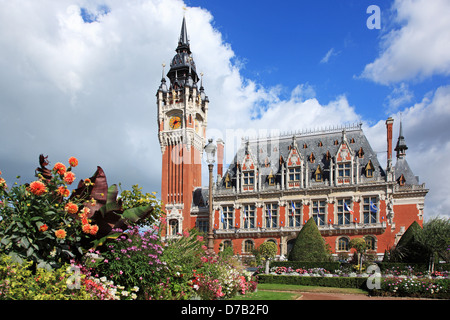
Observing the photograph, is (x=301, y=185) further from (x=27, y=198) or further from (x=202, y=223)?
(x=27, y=198)

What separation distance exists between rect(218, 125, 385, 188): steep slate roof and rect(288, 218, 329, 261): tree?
1379 cm

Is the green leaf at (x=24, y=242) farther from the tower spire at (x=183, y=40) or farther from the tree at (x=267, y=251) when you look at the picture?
the tower spire at (x=183, y=40)

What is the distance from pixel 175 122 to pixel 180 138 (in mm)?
2718

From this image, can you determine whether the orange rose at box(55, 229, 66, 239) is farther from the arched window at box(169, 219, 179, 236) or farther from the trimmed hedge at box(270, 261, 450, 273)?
the arched window at box(169, 219, 179, 236)

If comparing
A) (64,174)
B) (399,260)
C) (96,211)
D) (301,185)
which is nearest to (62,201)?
(64,174)

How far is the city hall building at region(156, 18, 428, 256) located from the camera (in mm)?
43344

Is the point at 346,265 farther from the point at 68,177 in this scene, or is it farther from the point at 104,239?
the point at 68,177

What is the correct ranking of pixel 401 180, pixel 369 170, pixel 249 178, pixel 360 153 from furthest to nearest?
pixel 249 178
pixel 360 153
pixel 369 170
pixel 401 180

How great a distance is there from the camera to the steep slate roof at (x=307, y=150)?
4659cm

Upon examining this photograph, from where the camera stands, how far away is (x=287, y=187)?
47.6 metres

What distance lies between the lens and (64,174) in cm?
1088

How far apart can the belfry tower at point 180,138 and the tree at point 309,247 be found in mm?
21586

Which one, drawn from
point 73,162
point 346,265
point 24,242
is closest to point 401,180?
point 346,265

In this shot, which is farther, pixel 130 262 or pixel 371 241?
pixel 371 241
